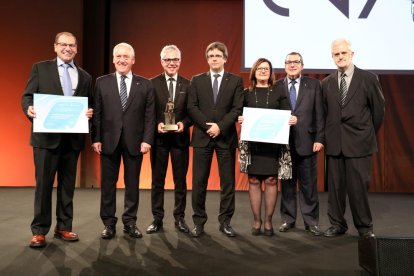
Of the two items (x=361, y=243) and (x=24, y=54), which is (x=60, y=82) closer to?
(x=361, y=243)

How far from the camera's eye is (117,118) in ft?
10.4

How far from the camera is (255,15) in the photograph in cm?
452

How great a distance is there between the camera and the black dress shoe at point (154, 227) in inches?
132

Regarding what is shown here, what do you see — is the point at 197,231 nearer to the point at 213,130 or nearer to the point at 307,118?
the point at 213,130

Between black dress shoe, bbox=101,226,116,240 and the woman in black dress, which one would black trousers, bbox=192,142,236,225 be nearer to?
the woman in black dress

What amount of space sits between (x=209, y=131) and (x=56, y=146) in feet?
3.72

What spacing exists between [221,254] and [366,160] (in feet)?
4.49

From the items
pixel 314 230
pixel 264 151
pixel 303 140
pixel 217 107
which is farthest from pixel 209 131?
pixel 314 230

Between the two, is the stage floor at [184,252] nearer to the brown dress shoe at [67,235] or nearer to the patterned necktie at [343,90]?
the brown dress shoe at [67,235]

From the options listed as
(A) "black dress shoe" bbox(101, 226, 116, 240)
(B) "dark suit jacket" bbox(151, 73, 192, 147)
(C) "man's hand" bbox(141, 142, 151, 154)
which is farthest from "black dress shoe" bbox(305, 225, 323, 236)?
(A) "black dress shoe" bbox(101, 226, 116, 240)

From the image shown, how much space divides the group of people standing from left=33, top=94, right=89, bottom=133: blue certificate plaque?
109mm

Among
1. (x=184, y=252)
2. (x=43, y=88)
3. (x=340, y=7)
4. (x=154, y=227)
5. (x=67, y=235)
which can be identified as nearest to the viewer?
(x=184, y=252)

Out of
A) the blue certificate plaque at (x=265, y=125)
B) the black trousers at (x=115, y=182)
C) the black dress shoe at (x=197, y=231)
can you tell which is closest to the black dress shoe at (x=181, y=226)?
the black dress shoe at (x=197, y=231)

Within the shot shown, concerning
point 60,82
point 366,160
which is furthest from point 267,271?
point 60,82
